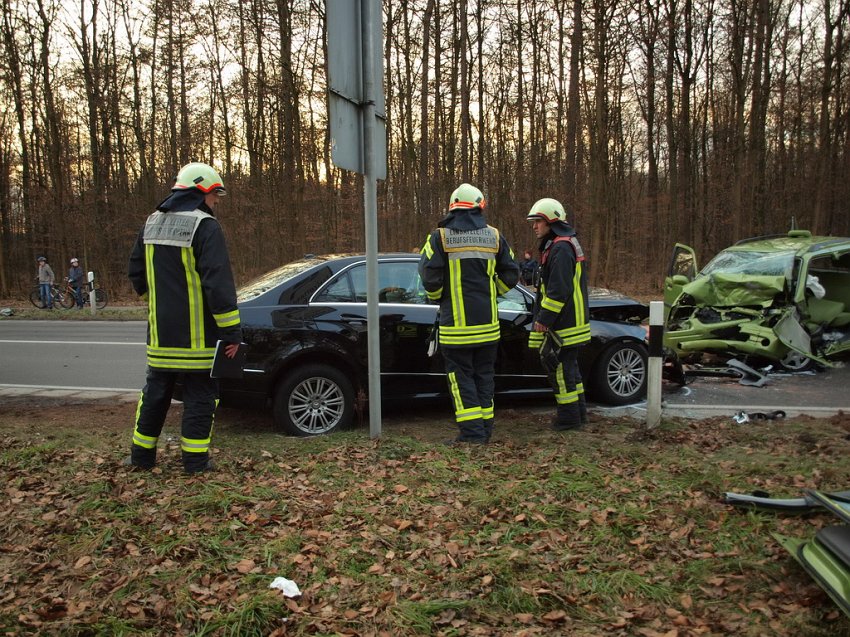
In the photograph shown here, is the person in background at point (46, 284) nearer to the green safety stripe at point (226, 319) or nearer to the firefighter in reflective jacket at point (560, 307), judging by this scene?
the green safety stripe at point (226, 319)

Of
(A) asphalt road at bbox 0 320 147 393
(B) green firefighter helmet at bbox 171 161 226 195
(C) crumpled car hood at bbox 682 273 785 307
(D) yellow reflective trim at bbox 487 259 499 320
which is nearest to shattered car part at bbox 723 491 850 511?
(D) yellow reflective trim at bbox 487 259 499 320

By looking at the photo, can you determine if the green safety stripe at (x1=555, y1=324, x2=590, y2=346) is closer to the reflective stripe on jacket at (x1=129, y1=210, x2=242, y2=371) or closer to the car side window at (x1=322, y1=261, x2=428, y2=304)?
the car side window at (x1=322, y1=261, x2=428, y2=304)

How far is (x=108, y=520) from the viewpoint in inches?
136

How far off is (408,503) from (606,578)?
1.23m

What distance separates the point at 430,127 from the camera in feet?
75.2

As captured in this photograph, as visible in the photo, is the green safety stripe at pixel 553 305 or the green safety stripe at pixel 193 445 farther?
the green safety stripe at pixel 553 305

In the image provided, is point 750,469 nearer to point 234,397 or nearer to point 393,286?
point 393,286

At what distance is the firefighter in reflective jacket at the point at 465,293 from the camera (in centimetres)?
497

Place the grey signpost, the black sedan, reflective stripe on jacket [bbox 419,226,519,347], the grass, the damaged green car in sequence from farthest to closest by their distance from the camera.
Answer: the damaged green car, the black sedan, reflective stripe on jacket [bbox 419,226,519,347], the grey signpost, the grass

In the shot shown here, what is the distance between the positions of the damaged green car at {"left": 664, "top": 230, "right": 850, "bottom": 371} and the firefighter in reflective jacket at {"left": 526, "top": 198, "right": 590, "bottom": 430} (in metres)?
2.82

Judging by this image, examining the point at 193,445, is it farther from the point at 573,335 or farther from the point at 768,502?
the point at 768,502

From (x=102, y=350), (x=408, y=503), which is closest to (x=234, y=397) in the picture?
(x=408, y=503)

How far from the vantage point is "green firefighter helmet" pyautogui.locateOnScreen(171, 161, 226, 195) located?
13.6ft

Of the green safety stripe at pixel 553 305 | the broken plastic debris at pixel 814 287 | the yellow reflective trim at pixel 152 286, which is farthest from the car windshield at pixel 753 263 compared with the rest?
the yellow reflective trim at pixel 152 286
